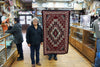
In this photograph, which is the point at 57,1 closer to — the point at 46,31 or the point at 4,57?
the point at 46,31

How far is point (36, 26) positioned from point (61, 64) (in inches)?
57.7

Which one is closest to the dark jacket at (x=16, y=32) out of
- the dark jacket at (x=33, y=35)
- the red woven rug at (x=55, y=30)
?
the dark jacket at (x=33, y=35)

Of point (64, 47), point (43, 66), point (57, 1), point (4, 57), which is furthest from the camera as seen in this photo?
point (57, 1)

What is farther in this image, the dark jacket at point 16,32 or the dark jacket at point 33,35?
the dark jacket at point 16,32

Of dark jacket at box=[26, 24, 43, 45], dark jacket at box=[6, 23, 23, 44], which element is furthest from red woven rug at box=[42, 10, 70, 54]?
dark jacket at box=[6, 23, 23, 44]

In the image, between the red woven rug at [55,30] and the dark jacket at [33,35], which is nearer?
the dark jacket at [33,35]

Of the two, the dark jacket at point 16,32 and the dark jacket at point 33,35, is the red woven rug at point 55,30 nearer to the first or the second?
the dark jacket at point 33,35

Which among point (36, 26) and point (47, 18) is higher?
point (47, 18)

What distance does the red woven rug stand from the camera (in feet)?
10.4

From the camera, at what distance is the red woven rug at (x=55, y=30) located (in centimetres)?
316

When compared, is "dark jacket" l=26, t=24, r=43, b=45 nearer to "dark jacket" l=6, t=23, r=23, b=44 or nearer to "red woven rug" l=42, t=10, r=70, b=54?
"red woven rug" l=42, t=10, r=70, b=54

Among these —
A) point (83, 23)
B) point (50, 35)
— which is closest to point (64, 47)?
point (50, 35)

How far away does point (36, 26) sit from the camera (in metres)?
2.89

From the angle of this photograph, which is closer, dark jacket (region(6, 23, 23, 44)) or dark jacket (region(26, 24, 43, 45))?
dark jacket (region(26, 24, 43, 45))
